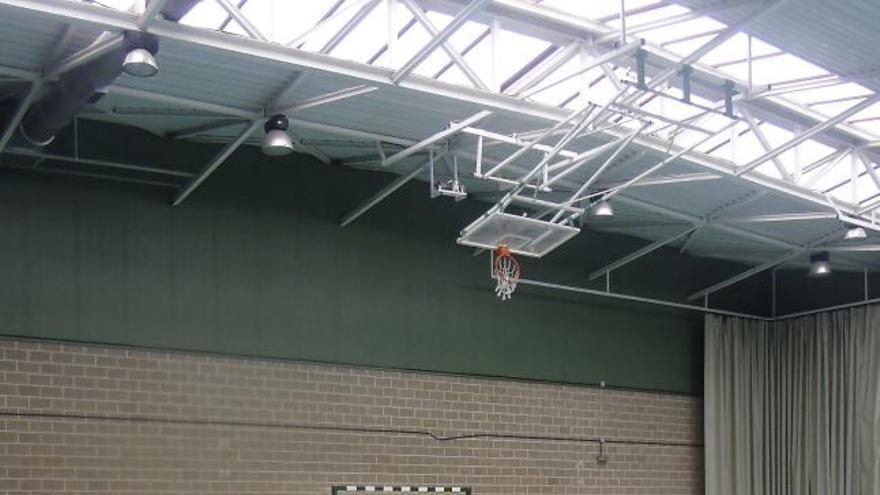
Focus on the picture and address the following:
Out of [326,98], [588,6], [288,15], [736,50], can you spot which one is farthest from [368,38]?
[736,50]

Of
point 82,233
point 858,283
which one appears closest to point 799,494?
point 858,283

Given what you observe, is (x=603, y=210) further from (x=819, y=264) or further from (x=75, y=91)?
(x=75, y=91)

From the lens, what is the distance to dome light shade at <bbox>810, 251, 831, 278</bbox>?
80.2ft

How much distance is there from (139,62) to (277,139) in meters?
3.76

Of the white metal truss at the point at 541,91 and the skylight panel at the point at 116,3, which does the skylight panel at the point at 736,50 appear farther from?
the skylight panel at the point at 116,3

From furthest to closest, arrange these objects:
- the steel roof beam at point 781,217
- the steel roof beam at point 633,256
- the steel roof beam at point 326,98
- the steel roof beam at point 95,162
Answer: the steel roof beam at point 633,256
the steel roof beam at point 781,217
the steel roof beam at point 95,162
the steel roof beam at point 326,98

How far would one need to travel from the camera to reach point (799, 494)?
1038 inches

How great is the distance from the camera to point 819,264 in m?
24.5

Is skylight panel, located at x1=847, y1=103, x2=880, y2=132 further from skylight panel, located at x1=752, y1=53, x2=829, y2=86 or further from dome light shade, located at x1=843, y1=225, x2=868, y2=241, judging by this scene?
skylight panel, located at x1=752, y1=53, x2=829, y2=86

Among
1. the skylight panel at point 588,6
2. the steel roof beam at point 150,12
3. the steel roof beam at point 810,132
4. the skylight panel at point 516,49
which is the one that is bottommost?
the steel roof beam at point 810,132

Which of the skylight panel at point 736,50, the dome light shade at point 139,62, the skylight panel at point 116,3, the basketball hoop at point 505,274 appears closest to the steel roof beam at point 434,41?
the dome light shade at point 139,62

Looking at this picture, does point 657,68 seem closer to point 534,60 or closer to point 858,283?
point 534,60

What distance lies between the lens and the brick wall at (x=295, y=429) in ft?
58.9

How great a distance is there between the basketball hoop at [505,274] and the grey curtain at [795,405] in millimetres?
6380
